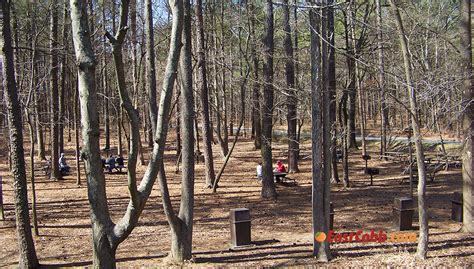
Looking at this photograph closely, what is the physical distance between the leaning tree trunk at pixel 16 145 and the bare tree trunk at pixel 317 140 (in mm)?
4769

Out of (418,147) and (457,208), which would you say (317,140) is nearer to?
(418,147)

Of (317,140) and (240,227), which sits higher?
(317,140)

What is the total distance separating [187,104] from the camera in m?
7.79

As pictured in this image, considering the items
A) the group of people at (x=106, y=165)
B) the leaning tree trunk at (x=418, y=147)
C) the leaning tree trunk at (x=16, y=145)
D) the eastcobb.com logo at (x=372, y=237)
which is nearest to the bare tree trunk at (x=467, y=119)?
the eastcobb.com logo at (x=372, y=237)

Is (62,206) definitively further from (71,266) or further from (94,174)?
(94,174)

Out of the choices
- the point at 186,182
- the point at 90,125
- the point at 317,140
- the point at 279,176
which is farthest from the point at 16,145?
the point at 279,176

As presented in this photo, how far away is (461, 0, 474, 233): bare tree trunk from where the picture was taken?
861 centimetres

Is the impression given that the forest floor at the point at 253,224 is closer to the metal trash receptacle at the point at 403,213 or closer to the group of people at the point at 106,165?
the metal trash receptacle at the point at 403,213

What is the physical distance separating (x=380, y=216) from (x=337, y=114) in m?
6.04

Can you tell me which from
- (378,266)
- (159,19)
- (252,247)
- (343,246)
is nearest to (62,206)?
(252,247)

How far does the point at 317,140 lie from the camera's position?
7258 millimetres

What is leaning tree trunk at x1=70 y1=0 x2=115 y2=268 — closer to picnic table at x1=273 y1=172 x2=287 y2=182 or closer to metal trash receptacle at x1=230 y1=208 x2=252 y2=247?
metal trash receptacle at x1=230 y1=208 x2=252 y2=247

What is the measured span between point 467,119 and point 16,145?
8.24 m

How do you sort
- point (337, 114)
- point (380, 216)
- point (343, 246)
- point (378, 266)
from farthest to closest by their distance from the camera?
point (337, 114)
point (380, 216)
point (343, 246)
point (378, 266)
